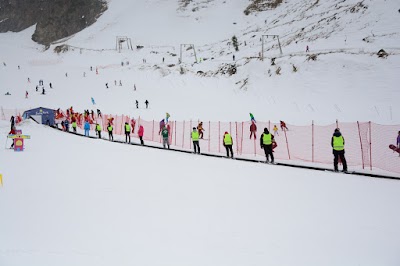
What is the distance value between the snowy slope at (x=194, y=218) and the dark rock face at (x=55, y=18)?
145015mm

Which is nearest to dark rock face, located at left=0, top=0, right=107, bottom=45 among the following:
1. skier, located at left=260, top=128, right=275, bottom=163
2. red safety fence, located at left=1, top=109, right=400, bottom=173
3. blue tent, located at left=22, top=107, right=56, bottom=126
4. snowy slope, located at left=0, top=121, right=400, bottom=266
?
blue tent, located at left=22, top=107, right=56, bottom=126

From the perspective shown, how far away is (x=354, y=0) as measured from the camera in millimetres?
60625

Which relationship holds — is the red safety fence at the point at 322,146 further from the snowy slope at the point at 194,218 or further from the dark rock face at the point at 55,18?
the dark rock face at the point at 55,18

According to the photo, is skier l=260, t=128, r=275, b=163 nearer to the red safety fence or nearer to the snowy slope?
the red safety fence

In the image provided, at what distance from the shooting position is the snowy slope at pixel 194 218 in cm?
604

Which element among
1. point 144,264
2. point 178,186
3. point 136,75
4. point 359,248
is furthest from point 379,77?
point 136,75

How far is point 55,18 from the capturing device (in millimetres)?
151500

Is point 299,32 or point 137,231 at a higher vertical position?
point 299,32

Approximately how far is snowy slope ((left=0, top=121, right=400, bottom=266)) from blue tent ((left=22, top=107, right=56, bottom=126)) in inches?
1109

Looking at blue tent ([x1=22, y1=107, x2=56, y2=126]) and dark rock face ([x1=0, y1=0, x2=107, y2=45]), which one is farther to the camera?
dark rock face ([x1=0, y1=0, x2=107, y2=45])

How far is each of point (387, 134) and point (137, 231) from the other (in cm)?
1708

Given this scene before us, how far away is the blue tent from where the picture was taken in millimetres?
39250

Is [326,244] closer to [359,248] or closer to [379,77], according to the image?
[359,248]

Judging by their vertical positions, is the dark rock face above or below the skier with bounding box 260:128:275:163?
above
